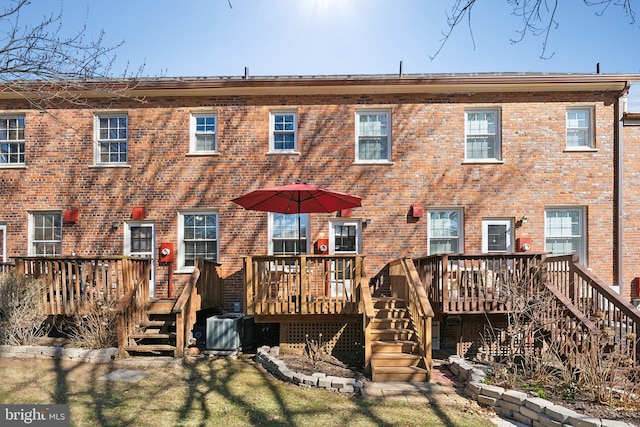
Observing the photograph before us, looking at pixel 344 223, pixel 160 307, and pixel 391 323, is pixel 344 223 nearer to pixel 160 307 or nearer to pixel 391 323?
pixel 391 323

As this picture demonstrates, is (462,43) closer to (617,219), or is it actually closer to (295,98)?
(295,98)

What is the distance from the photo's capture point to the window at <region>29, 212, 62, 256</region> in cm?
1143

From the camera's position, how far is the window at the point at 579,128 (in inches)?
443

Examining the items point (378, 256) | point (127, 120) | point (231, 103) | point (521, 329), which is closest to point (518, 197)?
point (378, 256)

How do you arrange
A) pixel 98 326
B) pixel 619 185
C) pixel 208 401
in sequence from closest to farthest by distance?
pixel 208 401 → pixel 98 326 → pixel 619 185

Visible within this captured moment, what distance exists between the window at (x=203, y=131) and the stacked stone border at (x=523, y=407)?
7679 millimetres

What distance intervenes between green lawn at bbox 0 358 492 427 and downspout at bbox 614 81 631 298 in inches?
259

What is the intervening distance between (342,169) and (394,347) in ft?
15.6

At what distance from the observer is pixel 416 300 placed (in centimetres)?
797

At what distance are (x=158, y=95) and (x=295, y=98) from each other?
3311mm

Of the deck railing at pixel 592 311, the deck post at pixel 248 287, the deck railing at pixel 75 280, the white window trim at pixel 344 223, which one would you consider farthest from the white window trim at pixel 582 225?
the deck railing at pixel 75 280

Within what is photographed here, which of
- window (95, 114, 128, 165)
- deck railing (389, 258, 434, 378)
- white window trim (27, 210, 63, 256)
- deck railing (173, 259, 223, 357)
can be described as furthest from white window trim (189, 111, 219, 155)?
deck railing (389, 258, 434, 378)

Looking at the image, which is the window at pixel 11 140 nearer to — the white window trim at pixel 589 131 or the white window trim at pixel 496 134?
the white window trim at pixel 496 134

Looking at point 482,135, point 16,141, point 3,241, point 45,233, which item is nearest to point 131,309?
point 45,233
